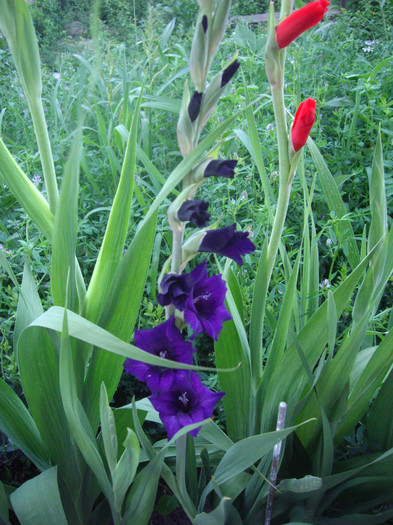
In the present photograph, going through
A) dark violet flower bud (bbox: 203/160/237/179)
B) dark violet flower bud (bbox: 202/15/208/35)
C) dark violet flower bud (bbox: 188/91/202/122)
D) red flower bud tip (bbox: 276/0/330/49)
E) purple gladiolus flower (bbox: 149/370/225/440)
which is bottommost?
purple gladiolus flower (bbox: 149/370/225/440)

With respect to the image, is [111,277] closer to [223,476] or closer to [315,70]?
[223,476]

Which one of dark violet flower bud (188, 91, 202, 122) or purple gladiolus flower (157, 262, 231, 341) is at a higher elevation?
dark violet flower bud (188, 91, 202, 122)

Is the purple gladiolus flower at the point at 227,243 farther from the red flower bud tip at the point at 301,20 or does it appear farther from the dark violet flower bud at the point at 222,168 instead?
the red flower bud tip at the point at 301,20

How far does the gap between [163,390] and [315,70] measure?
6.51ft

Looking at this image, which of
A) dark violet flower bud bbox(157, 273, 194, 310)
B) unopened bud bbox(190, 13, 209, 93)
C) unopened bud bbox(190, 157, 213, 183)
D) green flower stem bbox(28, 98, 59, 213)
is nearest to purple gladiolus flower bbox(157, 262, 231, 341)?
dark violet flower bud bbox(157, 273, 194, 310)

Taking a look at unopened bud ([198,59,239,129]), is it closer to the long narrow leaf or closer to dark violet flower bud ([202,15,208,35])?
dark violet flower bud ([202,15,208,35])

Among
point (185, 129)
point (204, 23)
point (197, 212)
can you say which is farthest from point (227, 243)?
point (204, 23)

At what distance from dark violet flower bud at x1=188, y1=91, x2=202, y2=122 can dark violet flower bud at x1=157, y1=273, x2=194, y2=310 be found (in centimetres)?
22

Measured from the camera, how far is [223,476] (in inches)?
35.8

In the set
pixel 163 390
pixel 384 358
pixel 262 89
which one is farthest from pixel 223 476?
pixel 262 89

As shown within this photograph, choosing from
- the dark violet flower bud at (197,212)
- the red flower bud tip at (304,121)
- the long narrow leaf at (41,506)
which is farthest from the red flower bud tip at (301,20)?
the long narrow leaf at (41,506)

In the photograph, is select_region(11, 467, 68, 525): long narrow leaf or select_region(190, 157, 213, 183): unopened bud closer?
select_region(190, 157, 213, 183): unopened bud

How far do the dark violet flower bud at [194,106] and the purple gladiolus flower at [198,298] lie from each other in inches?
8.1

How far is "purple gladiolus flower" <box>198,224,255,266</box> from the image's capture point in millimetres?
715
